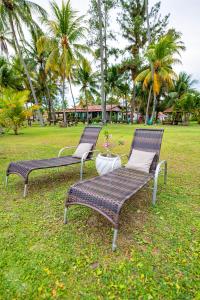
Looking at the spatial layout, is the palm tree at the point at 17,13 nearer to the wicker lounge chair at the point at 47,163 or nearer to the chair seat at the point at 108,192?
the wicker lounge chair at the point at 47,163

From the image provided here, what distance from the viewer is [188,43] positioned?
21266 mm

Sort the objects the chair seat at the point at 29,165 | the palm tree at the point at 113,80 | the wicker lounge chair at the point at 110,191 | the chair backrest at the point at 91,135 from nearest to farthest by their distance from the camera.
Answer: the wicker lounge chair at the point at 110,191 → the chair seat at the point at 29,165 → the chair backrest at the point at 91,135 → the palm tree at the point at 113,80

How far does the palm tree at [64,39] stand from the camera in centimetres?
1638

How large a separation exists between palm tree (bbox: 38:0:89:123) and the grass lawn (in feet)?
52.8

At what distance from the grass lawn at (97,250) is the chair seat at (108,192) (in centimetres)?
40

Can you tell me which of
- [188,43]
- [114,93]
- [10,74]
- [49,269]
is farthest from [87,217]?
[114,93]

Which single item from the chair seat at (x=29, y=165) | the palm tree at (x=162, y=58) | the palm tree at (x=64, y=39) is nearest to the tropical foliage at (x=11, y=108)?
the palm tree at (x=64, y=39)

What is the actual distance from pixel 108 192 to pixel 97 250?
690 millimetres

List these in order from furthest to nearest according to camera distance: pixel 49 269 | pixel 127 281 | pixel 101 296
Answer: pixel 49 269, pixel 127 281, pixel 101 296

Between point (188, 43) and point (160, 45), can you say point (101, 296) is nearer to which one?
point (160, 45)

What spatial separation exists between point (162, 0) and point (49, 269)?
28.2m

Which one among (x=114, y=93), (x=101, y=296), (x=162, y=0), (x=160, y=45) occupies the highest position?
(x=162, y=0)

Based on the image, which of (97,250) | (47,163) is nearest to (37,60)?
(47,163)

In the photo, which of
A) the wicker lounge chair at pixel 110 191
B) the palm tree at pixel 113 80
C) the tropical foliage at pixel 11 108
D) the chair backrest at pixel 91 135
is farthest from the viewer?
the palm tree at pixel 113 80
